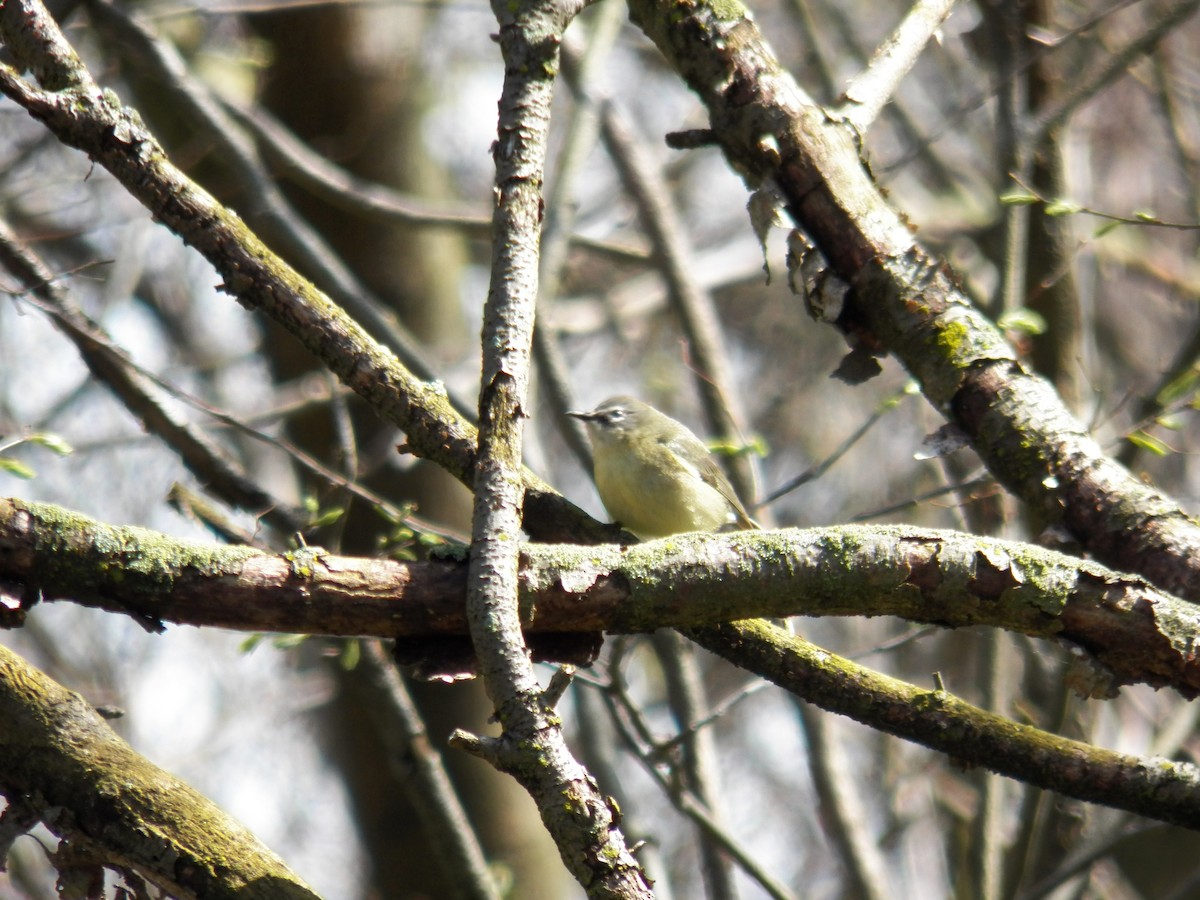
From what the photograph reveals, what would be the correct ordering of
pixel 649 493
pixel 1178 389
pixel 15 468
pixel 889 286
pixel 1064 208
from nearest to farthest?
pixel 15 468, pixel 889 286, pixel 1064 208, pixel 1178 389, pixel 649 493

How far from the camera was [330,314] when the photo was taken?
9.29 ft

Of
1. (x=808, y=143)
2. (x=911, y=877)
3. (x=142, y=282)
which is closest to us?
(x=808, y=143)

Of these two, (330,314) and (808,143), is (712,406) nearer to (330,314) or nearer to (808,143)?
(808,143)

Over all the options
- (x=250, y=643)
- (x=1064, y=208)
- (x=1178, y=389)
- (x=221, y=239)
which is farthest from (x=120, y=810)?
(x=1178, y=389)

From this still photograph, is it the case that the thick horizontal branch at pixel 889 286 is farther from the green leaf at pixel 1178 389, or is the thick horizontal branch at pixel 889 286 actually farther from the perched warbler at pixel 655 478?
the perched warbler at pixel 655 478

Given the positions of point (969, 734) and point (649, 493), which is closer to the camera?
point (969, 734)

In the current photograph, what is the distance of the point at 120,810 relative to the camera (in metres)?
2.42

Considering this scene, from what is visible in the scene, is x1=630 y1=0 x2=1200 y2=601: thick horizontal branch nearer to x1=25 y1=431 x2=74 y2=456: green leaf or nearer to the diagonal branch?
the diagonal branch

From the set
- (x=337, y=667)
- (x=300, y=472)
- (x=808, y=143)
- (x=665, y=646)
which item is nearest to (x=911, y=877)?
(x=665, y=646)

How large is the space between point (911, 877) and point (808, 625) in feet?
11.5


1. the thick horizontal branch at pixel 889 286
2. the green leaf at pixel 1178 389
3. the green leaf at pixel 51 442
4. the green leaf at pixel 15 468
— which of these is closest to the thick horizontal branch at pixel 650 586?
the thick horizontal branch at pixel 889 286

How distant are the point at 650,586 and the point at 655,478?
8.77 feet

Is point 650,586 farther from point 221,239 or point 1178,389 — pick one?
point 1178,389

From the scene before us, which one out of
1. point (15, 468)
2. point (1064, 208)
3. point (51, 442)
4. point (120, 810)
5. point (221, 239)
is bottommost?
point (120, 810)
